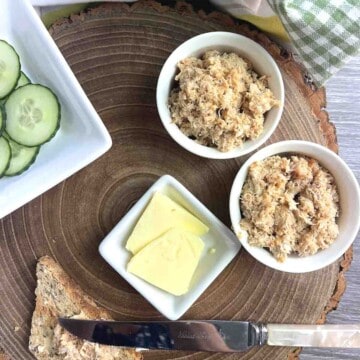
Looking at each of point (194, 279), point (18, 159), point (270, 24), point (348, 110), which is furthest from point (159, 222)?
point (348, 110)

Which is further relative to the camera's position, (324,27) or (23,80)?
(23,80)

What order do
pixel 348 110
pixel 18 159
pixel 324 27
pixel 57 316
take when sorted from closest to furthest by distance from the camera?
pixel 324 27 < pixel 18 159 < pixel 57 316 < pixel 348 110

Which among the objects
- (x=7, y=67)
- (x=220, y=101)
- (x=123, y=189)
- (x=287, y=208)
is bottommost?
(x=287, y=208)

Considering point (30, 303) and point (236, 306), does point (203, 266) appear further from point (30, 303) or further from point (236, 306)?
point (30, 303)

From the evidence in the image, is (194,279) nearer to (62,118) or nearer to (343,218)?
(343,218)

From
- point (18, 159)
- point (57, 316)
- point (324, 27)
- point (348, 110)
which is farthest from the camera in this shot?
point (348, 110)

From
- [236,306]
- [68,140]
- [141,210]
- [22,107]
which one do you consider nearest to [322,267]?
[236,306]

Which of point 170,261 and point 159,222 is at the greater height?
point 159,222

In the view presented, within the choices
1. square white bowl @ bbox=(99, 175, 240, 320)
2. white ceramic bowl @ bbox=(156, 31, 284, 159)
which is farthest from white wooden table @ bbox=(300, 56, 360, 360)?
square white bowl @ bbox=(99, 175, 240, 320)
